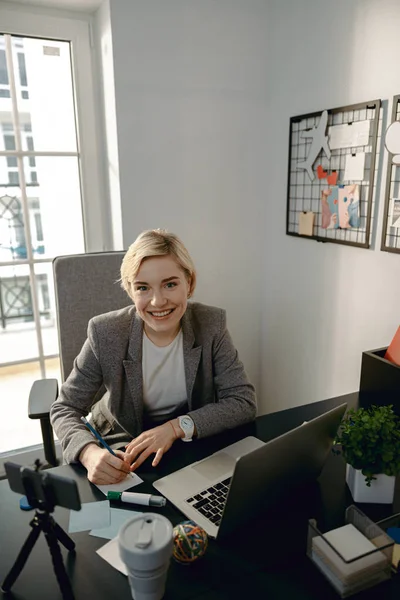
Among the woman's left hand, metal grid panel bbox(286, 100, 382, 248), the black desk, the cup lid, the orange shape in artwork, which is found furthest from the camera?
the orange shape in artwork

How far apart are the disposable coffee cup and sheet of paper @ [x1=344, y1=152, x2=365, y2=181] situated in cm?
145

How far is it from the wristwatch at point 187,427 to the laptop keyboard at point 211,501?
201 mm

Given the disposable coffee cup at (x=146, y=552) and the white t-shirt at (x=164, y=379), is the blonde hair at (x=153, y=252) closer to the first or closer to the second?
the white t-shirt at (x=164, y=379)

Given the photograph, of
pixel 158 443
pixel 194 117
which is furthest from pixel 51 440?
pixel 194 117

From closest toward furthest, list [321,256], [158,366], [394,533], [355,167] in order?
[394,533]
[158,366]
[355,167]
[321,256]

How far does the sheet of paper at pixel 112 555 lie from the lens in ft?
2.64

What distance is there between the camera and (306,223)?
80.4 inches

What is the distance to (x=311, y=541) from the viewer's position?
0.82 meters

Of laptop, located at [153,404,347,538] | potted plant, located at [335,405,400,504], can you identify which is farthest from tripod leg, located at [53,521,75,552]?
potted plant, located at [335,405,400,504]

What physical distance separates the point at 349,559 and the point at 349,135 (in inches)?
58.3

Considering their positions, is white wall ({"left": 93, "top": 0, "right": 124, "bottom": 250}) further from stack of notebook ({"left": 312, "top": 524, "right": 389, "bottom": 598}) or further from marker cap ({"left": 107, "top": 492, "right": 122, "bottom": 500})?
stack of notebook ({"left": 312, "top": 524, "right": 389, "bottom": 598})

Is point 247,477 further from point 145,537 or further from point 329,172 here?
point 329,172

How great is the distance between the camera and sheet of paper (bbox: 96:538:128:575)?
0.80m

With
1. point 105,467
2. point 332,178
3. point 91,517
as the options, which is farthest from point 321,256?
point 91,517
